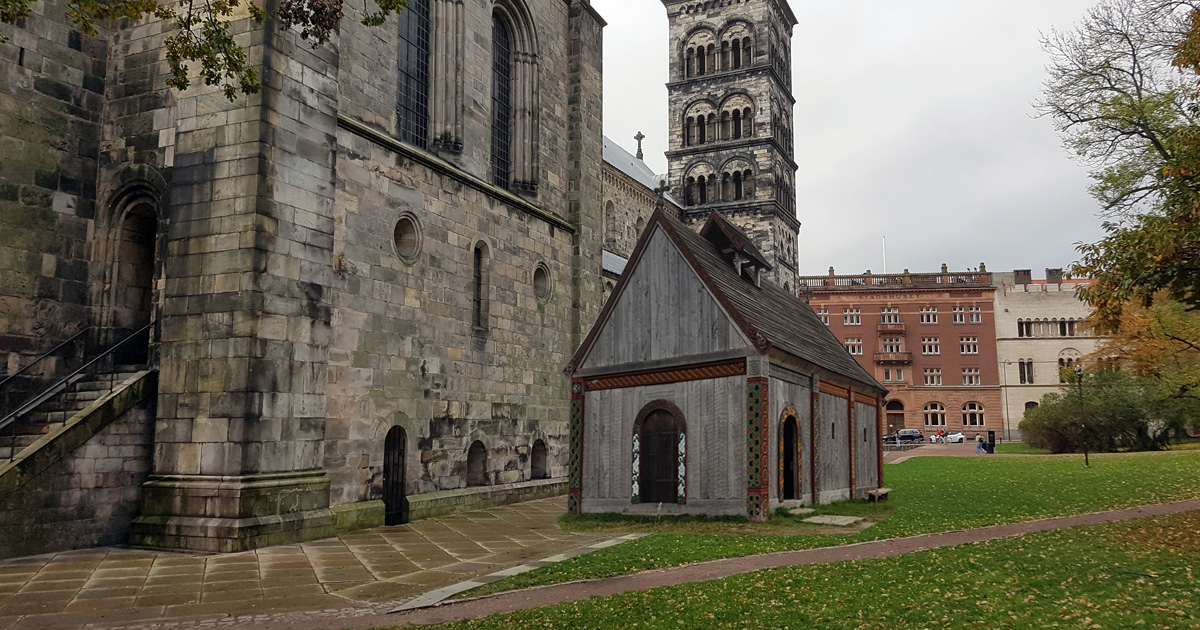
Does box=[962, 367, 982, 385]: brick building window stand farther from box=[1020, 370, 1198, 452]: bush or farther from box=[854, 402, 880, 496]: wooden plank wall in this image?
box=[854, 402, 880, 496]: wooden plank wall

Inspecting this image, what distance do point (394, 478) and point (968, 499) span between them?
46.4ft

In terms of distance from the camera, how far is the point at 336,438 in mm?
16484

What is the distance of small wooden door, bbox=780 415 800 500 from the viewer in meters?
18.3

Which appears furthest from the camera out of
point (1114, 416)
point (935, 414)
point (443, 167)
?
point (935, 414)

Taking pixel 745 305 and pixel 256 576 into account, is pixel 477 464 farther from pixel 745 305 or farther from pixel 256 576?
pixel 256 576

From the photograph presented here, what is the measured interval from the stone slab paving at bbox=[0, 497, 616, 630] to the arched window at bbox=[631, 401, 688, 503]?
2.19m

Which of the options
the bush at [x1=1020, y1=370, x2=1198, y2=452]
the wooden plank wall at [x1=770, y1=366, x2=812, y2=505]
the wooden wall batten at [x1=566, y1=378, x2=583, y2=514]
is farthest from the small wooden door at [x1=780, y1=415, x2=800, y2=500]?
the bush at [x1=1020, y1=370, x2=1198, y2=452]

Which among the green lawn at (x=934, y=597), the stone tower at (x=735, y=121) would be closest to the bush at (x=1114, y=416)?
the stone tower at (x=735, y=121)

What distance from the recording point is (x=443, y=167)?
2014 cm

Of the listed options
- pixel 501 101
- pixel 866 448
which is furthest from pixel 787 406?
pixel 501 101

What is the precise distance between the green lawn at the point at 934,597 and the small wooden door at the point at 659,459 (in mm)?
6139

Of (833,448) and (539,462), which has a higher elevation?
(833,448)

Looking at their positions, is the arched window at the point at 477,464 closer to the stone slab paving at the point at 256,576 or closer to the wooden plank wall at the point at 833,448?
the stone slab paving at the point at 256,576

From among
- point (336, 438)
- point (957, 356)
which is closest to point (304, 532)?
point (336, 438)
